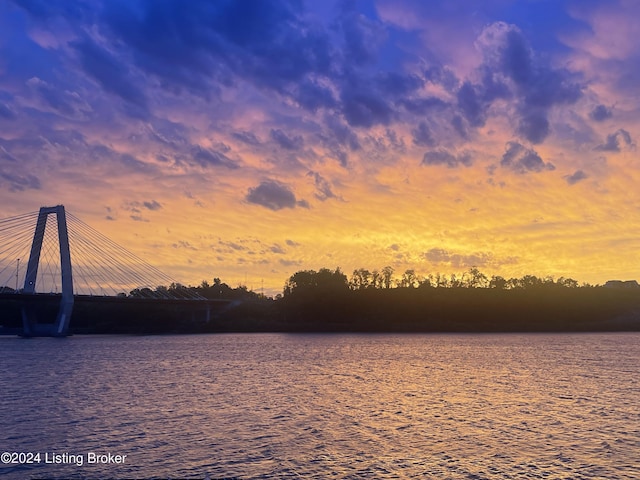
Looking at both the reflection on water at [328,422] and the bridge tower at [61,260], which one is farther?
the bridge tower at [61,260]

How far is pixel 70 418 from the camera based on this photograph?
3647 centimetres

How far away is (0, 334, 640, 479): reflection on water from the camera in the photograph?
25688 mm

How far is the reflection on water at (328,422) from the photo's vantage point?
25688mm

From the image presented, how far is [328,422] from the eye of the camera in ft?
116

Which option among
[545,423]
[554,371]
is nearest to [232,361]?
[554,371]

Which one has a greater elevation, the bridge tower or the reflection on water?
the bridge tower

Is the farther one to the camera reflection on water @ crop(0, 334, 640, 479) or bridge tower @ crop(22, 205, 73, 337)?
bridge tower @ crop(22, 205, 73, 337)

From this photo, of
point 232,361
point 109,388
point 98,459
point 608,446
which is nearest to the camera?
point 98,459

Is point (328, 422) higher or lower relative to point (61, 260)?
lower

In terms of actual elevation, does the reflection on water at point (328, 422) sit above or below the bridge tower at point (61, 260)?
below

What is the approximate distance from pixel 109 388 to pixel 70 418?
1500 centimetres

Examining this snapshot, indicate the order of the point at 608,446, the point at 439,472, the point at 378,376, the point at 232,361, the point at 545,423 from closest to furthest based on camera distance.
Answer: the point at 439,472, the point at 608,446, the point at 545,423, the point at 378,376, the point at 232,361

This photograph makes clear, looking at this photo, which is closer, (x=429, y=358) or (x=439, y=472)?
(x=439, y=472)

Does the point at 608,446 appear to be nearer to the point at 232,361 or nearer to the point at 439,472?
the point at 439,472
